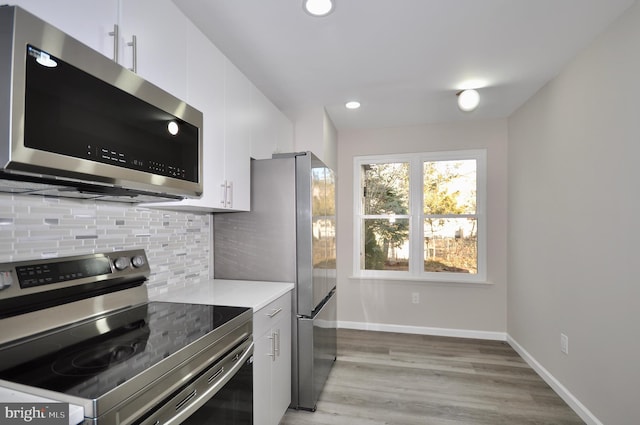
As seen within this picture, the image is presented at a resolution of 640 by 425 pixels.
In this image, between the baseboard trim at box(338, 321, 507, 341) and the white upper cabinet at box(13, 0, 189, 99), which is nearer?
the white upper cabinet at box(13, 0, 189, 99)

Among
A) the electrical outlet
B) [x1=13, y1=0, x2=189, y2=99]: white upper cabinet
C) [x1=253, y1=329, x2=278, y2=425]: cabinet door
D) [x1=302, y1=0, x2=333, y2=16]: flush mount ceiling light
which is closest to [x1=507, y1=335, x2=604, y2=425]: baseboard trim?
the electrical outlet

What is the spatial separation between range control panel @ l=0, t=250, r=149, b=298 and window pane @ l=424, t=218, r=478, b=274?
3063 millimetres

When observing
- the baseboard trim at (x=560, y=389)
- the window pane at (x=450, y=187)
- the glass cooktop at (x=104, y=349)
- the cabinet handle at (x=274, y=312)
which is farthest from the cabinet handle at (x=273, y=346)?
the window pane at (x=450, y=187)

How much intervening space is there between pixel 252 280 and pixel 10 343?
53.4 inches

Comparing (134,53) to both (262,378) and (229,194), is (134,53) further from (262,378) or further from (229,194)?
(262,378)

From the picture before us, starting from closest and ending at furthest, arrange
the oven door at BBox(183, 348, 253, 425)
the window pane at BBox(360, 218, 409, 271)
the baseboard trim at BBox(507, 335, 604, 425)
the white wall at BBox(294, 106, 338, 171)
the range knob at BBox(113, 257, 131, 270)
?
1. the oven door at BBox(183, 348, 253, 425)
2. the range knob at BBox(113, 257, 131, 270)
3. the baseboard trim at BBox(507, 335, 604, 425)
4. the white wall at BBox(294, 106, 338, 171)
5. the window pane at BBox(360, 218, 409, 271)

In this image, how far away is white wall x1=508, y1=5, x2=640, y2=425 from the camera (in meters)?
1.75

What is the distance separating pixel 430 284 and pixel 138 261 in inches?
122

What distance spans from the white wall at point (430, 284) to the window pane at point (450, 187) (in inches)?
7.2

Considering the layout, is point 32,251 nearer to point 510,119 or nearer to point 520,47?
point 520,47

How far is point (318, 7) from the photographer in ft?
5.67

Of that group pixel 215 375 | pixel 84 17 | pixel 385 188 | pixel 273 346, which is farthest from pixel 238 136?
pixel 385 188

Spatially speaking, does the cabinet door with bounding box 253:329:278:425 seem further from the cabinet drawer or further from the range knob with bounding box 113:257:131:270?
the range knob with bounding box 113:257:131:270

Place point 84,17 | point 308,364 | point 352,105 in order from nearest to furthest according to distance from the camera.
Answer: point 84,17
point 308,364
point 352,105
